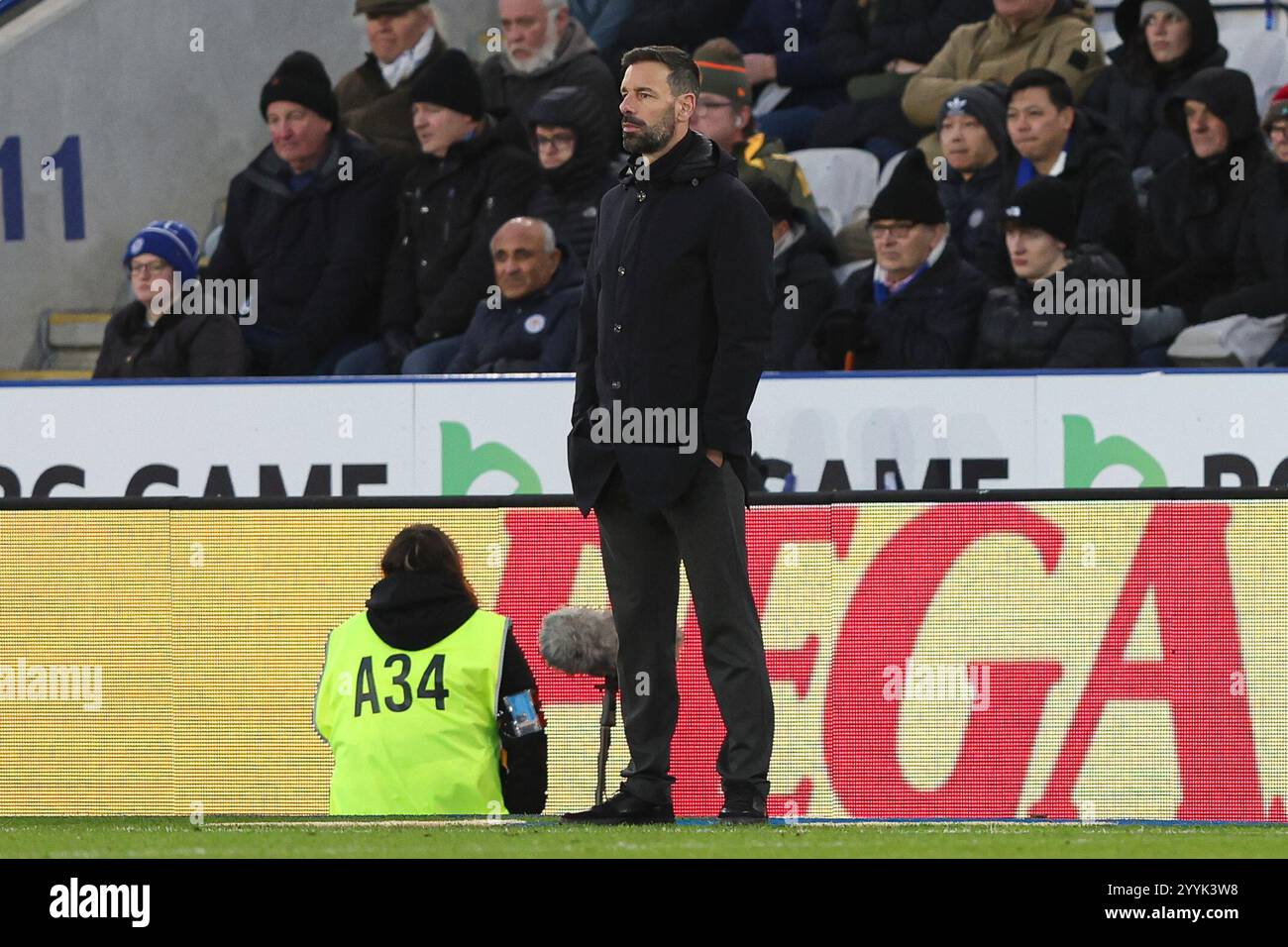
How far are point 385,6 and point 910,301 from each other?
307 centimetres

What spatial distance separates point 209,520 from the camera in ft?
22.0

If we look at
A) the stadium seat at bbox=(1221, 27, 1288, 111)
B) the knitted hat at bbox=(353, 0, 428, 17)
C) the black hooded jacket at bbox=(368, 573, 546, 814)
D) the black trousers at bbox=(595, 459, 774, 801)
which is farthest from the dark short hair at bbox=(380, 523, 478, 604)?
the knitted hat at bbox=(353, 0, 428, 17)

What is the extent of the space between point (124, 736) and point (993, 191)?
15.9ft

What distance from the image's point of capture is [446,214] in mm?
10375

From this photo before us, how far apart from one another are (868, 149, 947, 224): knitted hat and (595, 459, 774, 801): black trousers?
4.79 metres

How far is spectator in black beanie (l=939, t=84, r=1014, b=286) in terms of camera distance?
985 cm

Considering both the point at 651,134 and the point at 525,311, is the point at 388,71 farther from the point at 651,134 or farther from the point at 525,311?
the point at 651,134

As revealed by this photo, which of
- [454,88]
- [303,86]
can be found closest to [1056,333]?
[454,88]

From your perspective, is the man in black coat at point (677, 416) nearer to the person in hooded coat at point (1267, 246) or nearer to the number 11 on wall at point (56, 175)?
the person in hooded coat at point (1267, 246)

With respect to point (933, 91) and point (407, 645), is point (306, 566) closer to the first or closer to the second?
point (407, 645)

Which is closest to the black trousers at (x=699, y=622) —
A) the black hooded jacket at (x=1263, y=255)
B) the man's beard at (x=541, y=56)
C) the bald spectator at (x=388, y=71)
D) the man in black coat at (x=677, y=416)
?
the man in black coat at (x=677, y=416)
